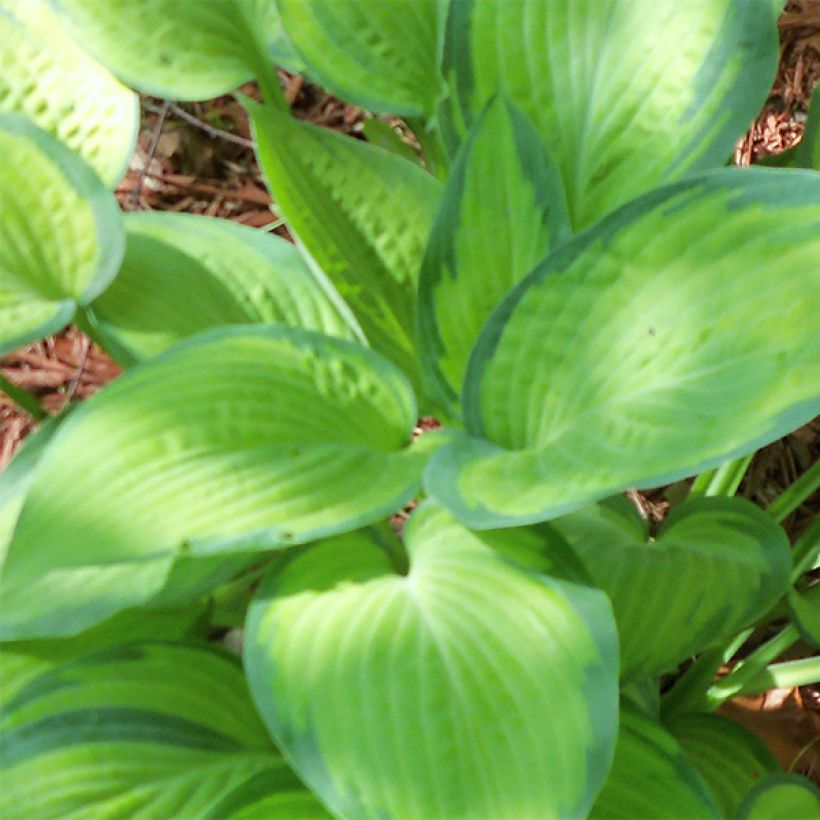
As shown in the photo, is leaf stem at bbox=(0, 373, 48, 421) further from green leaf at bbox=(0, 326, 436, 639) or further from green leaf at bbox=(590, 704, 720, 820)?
green leaf at bbox=(590, 704, 720, 820)

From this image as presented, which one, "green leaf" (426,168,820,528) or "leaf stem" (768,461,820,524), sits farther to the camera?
"leaf stem" (768,461,820,524)

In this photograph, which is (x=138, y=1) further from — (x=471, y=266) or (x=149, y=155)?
(x=149, y=155)

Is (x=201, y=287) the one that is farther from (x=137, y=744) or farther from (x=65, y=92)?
(x=137, y=744)

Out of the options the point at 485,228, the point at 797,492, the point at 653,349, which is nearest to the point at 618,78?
the point at 485,228

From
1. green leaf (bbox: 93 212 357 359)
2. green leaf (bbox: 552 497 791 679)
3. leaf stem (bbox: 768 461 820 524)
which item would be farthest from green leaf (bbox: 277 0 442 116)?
leaf stem (bbox: 768 461 820 524)

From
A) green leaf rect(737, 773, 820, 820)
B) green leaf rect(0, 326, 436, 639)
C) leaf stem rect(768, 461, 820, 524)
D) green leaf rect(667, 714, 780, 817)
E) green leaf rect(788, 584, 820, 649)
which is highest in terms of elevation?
green leaf rect(0, 326, 436, 639)

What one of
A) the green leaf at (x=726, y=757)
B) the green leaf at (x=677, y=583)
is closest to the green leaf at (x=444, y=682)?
the green leaf at (x=677, y=583)
